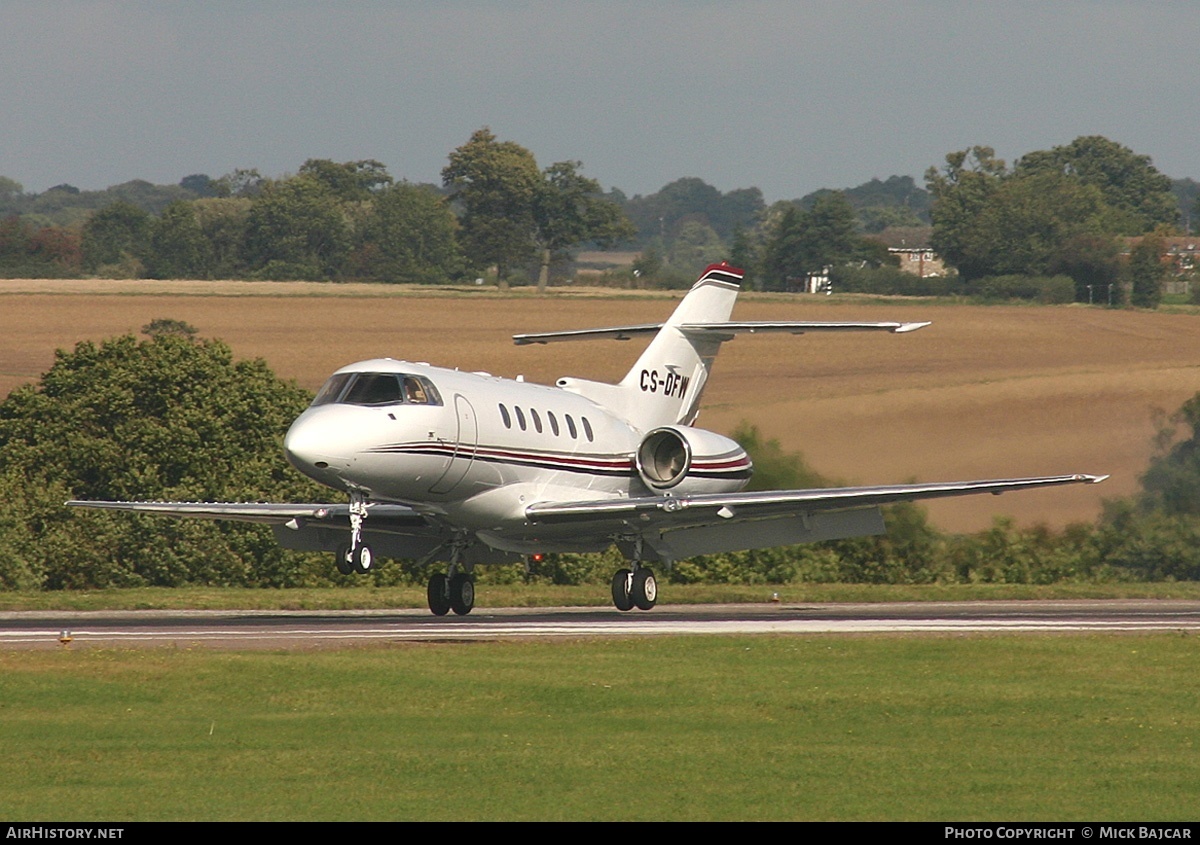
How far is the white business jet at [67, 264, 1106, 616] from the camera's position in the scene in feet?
83.6

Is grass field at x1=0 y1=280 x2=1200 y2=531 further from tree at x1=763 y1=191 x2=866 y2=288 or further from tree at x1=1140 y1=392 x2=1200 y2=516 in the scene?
tree at x1=763 y1=191 x2=866 y2=288

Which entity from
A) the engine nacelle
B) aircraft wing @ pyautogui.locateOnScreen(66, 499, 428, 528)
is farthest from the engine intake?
aircraft wing @ pyautogui.locateOnScreen(66, 499, 428, 528)

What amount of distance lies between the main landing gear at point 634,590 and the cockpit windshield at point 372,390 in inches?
215

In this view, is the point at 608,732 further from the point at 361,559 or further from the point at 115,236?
the point at 115,236

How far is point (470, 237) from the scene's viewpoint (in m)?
98.3

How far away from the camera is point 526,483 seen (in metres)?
27.9

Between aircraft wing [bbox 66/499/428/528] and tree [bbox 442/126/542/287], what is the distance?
226 ft

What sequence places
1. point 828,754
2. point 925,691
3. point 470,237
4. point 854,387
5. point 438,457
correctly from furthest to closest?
point 470,237, point 854,387, point 438,457, point 925,691, point 828,754

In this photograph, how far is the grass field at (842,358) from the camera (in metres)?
42.7

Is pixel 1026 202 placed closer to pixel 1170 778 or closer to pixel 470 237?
pixel 470 237

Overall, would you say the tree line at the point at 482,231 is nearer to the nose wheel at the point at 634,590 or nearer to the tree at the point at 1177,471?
the tree at the point at 1177,471

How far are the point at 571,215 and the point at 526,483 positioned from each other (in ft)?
240
